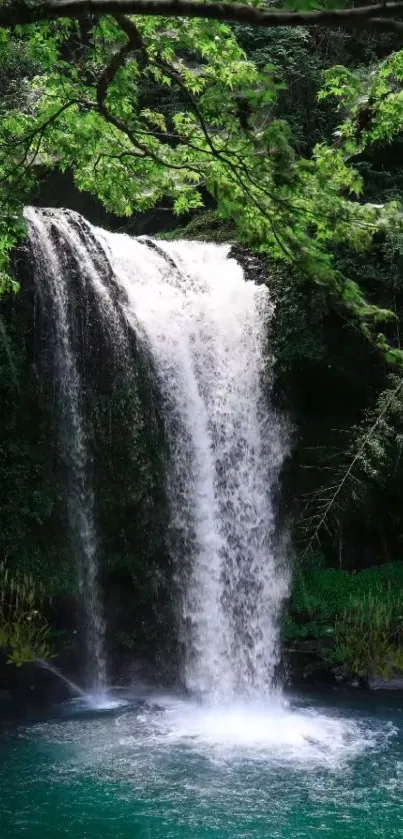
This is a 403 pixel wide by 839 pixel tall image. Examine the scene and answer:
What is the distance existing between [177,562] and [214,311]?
3.62 metres

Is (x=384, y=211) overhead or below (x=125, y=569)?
overhead

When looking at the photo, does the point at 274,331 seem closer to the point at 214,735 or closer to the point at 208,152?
the point at 214,735

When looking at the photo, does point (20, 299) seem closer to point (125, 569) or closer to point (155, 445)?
point (155, 445)

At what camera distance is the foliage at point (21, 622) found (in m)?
8.98

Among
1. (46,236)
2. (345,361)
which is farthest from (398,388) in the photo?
(46,236)

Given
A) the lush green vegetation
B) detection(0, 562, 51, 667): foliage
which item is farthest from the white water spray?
detection(0, 562, 51, 667): foliage

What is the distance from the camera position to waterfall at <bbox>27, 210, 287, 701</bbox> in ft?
31.1

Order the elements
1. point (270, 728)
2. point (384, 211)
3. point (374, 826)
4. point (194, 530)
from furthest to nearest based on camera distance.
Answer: point (194, 530), point (270, 728), point (374, 826), point (384, 211)

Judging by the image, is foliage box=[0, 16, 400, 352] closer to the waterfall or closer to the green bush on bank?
the waterfall

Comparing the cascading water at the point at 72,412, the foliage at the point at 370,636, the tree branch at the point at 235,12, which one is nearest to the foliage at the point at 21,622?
the cascading water at the point at 72,412

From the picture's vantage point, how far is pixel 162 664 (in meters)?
9.66

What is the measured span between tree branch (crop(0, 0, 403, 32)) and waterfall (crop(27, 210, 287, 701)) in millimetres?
6157

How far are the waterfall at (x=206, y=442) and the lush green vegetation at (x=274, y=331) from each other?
0.27m

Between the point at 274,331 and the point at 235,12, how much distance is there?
7.74 metres
